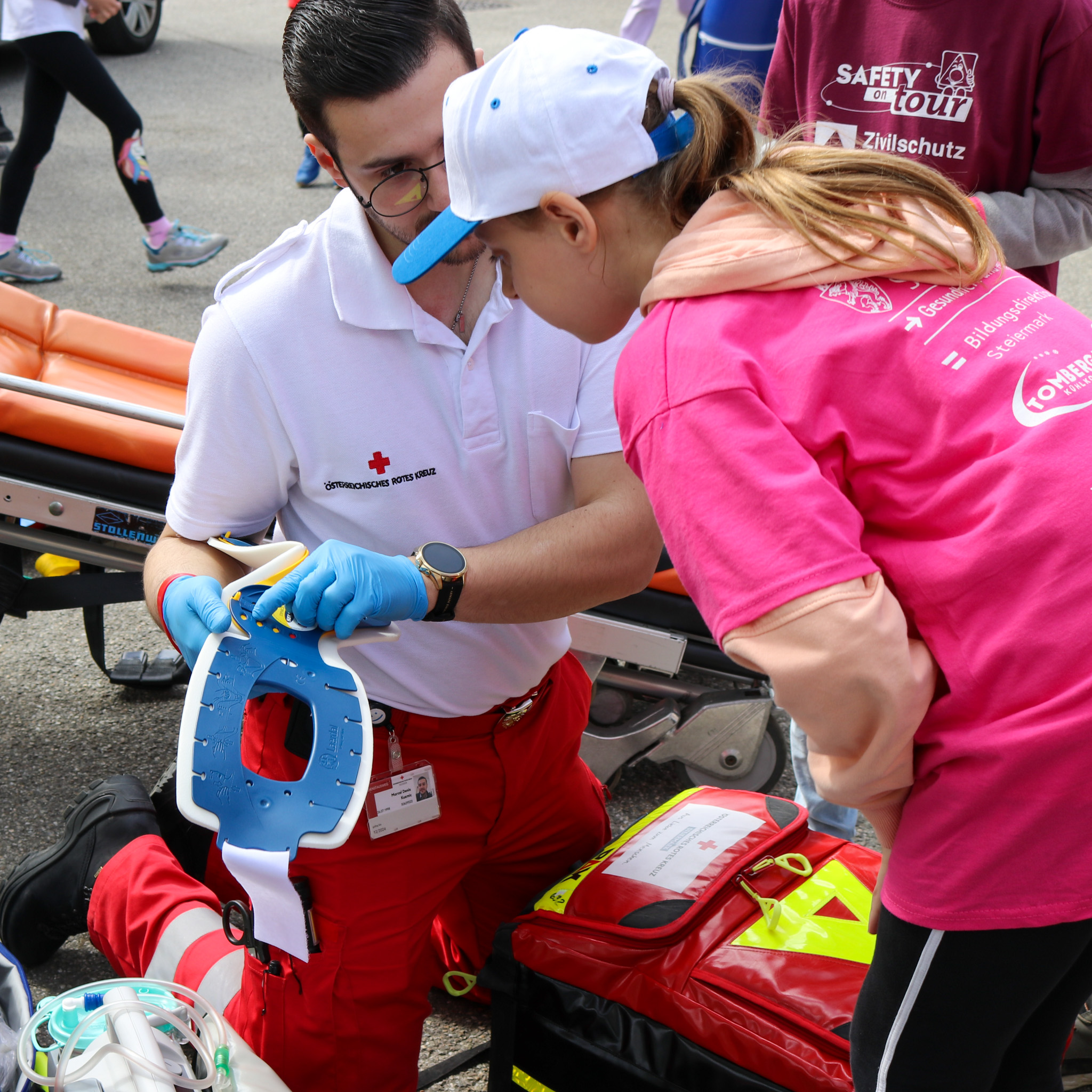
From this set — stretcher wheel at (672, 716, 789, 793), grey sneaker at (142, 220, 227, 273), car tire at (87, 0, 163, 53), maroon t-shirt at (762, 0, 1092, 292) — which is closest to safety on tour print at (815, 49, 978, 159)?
A: maroon t-shirt at (762, 0, 1092, 292)

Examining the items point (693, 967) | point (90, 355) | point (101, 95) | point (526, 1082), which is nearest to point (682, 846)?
point (693, 967)

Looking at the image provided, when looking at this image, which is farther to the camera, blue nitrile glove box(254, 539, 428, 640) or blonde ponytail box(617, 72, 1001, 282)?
blue nitrile glove box(254, 539, 428, 640)

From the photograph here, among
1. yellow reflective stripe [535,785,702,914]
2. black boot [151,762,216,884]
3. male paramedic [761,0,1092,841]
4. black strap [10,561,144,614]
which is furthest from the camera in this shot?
black strap [10,561,144,614]

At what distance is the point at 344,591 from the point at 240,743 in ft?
0.76

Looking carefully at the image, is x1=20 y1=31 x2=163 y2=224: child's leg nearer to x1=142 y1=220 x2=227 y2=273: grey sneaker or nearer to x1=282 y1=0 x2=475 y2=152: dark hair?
x1=142 y1=220 x2=227 y2=273: grey sneaker

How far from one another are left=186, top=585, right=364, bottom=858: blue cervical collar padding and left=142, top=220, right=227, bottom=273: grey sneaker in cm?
417

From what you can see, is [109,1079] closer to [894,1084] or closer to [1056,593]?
[894,1084]

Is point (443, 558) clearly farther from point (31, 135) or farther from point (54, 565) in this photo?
point (31, 135)

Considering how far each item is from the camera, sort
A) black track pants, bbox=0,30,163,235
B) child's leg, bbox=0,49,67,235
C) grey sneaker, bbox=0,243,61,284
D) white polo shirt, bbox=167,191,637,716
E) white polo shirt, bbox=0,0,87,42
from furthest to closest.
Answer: grey sneaker, bbox=0,243,61,284, child's leg, bbox=0,49,67,235, black track pants, bbox=0,30,163,235, white polo shirt, bbox=0,0,87,42, white polo shirt, bbox=167,191,637,716

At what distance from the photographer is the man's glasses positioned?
1.61m

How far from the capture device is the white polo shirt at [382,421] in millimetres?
1604

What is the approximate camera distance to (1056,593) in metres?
1.01

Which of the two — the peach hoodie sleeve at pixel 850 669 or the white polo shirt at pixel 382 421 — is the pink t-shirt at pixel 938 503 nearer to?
the peach hoodie sleeve at pixel 850 669

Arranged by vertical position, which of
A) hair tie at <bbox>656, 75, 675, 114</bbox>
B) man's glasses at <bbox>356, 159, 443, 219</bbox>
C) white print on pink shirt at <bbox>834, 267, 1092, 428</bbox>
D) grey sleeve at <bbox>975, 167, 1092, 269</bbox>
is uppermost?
hair tie at <bbox>656, 75, 675, 114</bbox>
